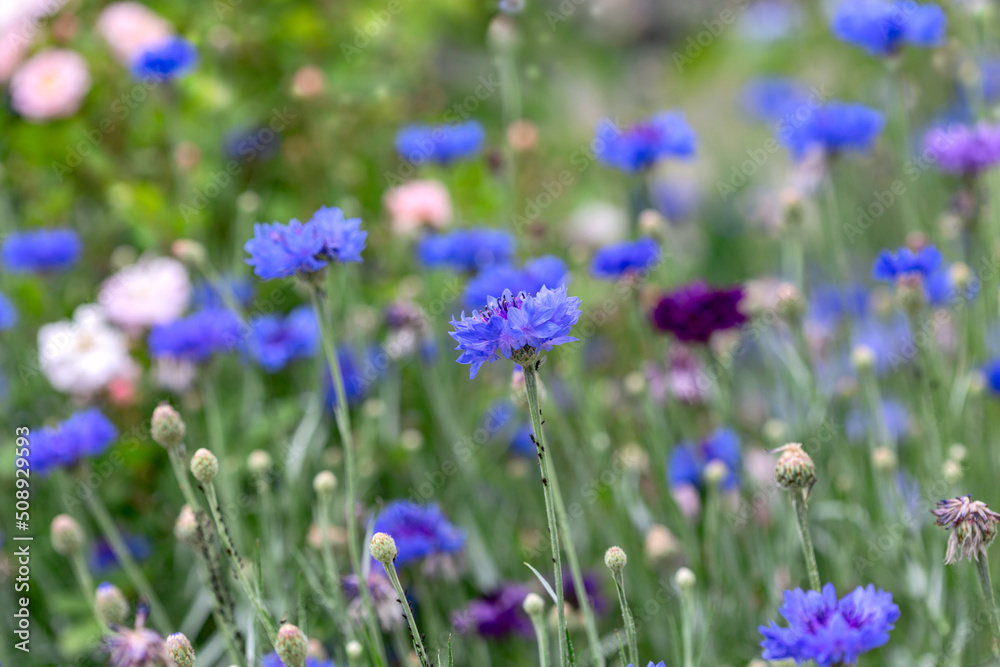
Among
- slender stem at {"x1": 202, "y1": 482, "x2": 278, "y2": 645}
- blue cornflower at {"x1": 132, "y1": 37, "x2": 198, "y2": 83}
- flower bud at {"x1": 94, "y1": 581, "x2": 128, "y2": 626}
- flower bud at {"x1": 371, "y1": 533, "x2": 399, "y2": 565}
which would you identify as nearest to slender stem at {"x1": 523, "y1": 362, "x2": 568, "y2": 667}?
flower bud at {"x1": 371, "y1": 533, "x2": 399, "y2": 565}

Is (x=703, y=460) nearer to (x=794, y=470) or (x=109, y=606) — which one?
(x=794, y=470)

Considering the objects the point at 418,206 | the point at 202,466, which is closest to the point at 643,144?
the point at 418,206

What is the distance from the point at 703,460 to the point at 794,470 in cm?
54

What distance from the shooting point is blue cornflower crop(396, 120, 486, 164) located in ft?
5.06

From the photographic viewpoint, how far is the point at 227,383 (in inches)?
65.6

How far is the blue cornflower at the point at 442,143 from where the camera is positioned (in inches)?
60.7

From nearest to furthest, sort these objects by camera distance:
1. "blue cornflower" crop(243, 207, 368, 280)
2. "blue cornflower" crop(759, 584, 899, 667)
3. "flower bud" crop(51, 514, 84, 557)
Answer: "blue cornflower" crop(759, 584, 899, 667)
"blue cornflower" crop(243, 207, 368, 280)
"flower bud" crop(51, 514, 84, 557)

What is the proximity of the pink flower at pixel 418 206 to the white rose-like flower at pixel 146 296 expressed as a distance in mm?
372

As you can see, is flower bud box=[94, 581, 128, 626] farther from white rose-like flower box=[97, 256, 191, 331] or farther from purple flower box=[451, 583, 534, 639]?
white rose-like flower box=[97, 256, 191, 331]

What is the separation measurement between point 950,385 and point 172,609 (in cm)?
117

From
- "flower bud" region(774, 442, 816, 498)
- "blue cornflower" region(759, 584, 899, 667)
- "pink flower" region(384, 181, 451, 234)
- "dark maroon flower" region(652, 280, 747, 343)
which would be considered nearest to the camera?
"blue cornflower" region(759, 584, 899, 667)

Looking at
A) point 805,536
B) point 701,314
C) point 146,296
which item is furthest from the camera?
point 146,296

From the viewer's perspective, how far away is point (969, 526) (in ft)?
2.45

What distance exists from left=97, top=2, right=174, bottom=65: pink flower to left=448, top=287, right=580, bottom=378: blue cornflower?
4.07 feet
